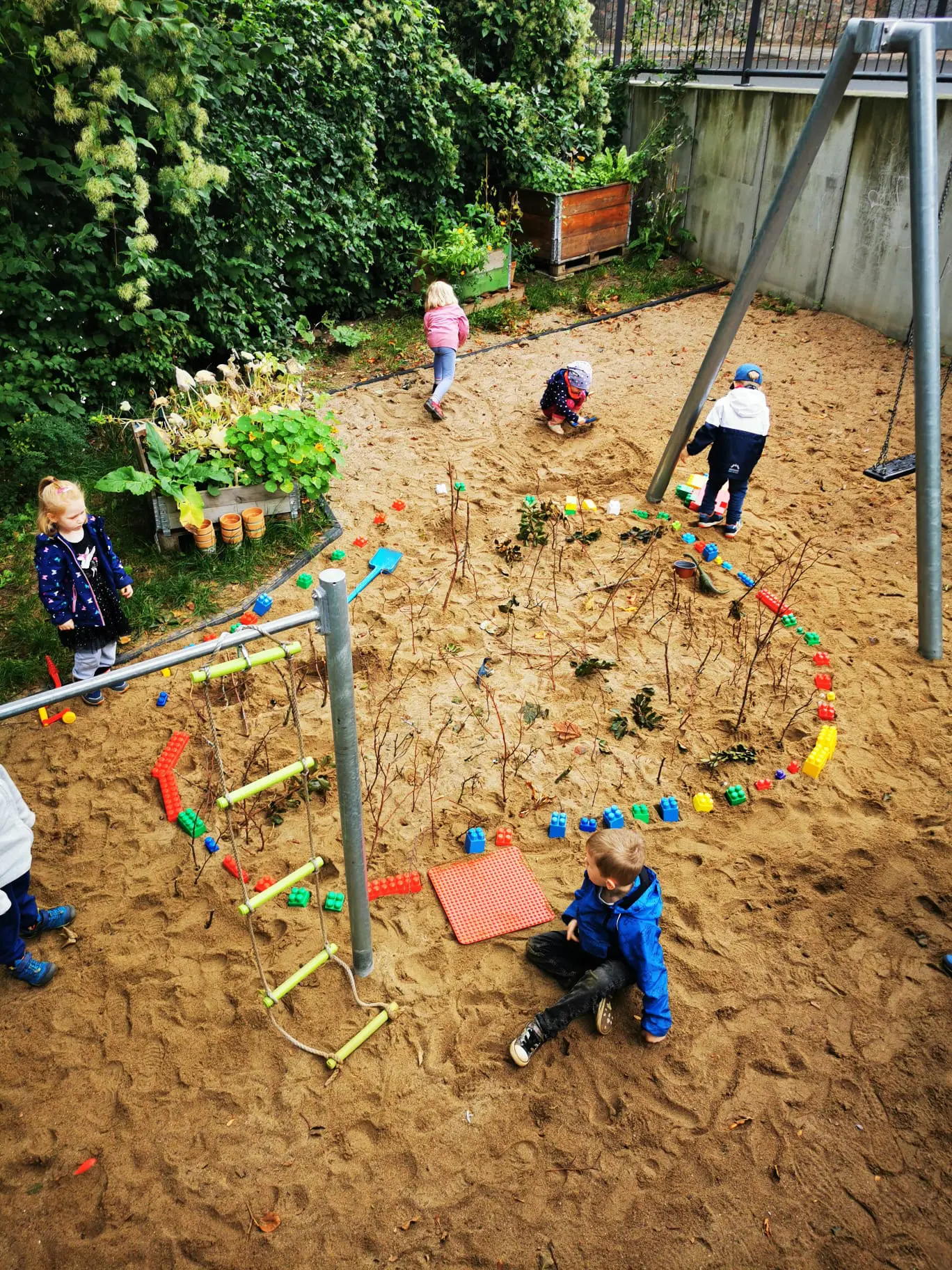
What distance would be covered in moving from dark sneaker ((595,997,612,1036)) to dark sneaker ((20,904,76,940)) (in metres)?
2.41

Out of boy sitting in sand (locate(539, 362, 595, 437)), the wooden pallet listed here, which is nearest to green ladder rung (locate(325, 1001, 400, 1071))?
boy sitting in sand (locate(539, 362, 595, 437))

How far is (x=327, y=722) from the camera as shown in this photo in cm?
484

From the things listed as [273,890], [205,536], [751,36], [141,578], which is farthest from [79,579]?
[751,36]

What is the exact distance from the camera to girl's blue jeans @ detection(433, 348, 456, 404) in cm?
800

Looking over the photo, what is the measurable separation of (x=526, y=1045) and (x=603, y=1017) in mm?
348

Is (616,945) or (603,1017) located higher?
(616,945)

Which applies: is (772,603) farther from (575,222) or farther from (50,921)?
(575,222)

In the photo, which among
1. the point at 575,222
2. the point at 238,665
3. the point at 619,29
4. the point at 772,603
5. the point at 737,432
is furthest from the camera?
the point at 619,29

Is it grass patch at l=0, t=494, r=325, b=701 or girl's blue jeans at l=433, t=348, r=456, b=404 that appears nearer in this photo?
grass patch at l=0, t=494, r=325, b=701

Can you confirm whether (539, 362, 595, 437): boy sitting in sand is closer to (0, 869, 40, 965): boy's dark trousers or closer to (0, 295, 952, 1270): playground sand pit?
(0, 295, 952, 1270): playground sand pit

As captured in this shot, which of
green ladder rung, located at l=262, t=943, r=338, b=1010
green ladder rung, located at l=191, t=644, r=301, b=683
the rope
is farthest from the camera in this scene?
the rope

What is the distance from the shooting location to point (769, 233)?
5.64m

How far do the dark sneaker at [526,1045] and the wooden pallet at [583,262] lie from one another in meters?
10.2

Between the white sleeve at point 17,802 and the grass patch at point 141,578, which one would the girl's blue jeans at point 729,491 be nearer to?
the grass patch at point 141,578
